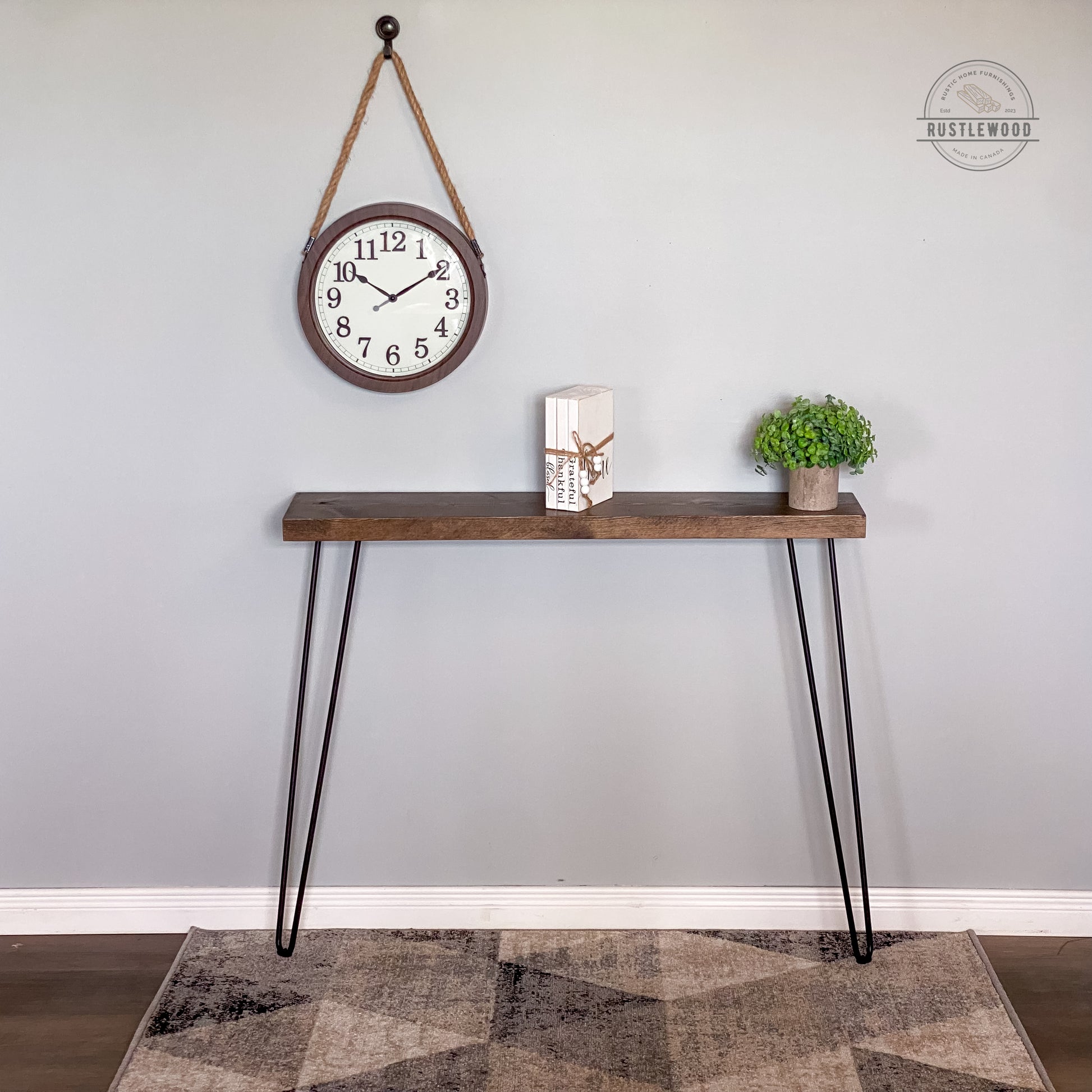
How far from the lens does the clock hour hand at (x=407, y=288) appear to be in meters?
1.98

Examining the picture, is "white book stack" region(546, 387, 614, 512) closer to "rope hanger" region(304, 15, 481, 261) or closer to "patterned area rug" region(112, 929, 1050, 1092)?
"rope hanger" region(304, 15, 481, 261)

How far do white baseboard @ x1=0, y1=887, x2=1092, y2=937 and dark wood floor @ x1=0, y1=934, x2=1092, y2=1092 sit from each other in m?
0.05

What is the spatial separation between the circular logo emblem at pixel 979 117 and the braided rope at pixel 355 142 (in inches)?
34.2

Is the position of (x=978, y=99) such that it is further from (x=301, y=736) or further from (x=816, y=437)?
A: (x=301, y=736)

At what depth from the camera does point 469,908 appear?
A: 7.46ft

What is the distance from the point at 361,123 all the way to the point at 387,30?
0.17 metres

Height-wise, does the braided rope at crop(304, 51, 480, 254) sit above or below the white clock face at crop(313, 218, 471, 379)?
above

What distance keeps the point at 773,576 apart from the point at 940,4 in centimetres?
110

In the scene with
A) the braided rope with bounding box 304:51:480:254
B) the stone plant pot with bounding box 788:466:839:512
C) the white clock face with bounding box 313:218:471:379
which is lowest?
the stone plant pot with bounding box 788:466:839:512

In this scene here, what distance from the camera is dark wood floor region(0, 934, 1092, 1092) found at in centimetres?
187

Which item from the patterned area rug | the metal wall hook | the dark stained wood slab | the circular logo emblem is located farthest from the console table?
the metal wall hook

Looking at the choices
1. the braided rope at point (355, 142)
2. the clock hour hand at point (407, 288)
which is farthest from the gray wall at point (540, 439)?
the clock hour hand at point (407, 288)

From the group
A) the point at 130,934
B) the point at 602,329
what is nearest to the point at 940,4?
the point at 602,329

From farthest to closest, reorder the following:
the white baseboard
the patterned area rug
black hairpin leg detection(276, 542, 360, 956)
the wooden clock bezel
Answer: the white baseboard
black hairpin leg detection(276, 542, 360, 956)
the wooden clock bezel
the patterned area rug
